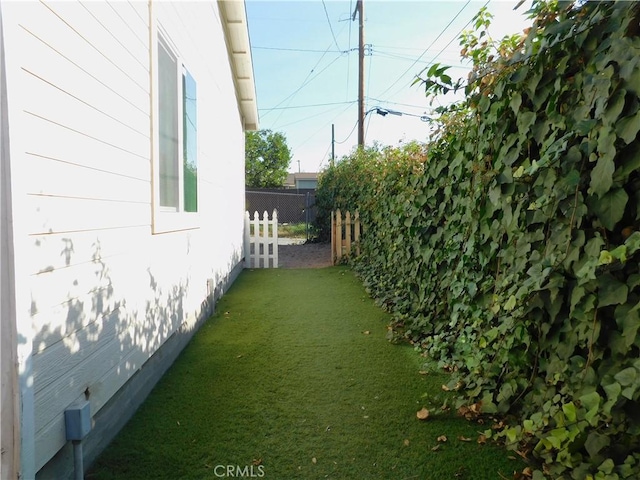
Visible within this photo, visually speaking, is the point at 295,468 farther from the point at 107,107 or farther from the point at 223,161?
the point at 223,161

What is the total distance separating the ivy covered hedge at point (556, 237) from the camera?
160 centimetres

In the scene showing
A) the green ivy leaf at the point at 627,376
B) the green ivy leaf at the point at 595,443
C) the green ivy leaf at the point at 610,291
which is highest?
the green ivy leaf at the point at 610,291

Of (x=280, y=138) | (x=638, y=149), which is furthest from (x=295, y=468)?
(x=280, y=138)

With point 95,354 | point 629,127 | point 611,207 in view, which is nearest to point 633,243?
point 611,207

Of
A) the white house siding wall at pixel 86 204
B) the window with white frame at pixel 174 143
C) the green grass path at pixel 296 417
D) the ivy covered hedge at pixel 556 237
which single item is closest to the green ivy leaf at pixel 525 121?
the ivy covered hedge at pixel 556 237

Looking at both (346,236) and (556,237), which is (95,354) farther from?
(346,236)

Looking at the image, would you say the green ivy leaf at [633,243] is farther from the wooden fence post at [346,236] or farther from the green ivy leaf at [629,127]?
the wooden fence post at [346,236]

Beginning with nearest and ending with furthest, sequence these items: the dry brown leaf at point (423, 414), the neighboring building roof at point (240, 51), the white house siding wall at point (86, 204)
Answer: the white house siding wall at point (86, 204) < the dry brown leaf at point (423, 414) < the neighboring building roof at point (240, 51)

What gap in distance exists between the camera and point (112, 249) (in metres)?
2.52

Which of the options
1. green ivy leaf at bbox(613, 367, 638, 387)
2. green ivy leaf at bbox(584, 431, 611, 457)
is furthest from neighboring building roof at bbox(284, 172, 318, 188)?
green ivy leaf at bbox(613, 367, 638, 387)

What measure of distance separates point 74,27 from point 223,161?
16.5ft

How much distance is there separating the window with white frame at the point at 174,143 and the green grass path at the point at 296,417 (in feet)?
4.44

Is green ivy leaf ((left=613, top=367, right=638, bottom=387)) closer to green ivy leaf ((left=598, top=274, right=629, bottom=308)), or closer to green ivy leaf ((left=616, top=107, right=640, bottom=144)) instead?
green ivy leaf ((left=598, top=274, right=629, bottom=308))

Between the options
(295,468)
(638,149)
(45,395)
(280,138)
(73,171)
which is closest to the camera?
(638,149)
